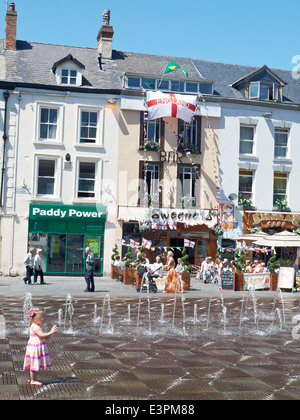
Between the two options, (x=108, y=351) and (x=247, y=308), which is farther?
(x=247, y=308)

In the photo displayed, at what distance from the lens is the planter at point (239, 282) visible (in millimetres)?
25703

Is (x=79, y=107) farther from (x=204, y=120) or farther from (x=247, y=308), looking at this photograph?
(x=247, y=308)

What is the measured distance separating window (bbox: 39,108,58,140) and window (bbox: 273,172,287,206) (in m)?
13.7

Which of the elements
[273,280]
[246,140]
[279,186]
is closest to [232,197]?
→ [279,186]

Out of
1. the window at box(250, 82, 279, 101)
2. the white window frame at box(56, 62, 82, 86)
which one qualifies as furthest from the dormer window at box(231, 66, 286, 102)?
the white window frame at box(56, 62, 82, 86)

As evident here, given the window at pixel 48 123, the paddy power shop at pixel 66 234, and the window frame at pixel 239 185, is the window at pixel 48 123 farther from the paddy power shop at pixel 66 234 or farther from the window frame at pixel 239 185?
the window frame at pixel 239 185

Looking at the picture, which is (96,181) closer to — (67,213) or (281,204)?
(67,213)

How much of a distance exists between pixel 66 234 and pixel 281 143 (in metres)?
14.5

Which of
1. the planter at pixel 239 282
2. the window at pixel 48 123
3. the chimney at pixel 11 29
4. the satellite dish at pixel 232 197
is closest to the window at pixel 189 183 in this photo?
the satellite dish at pixel 232 197

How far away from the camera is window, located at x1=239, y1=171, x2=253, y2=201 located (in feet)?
112

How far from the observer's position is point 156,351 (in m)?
11.3

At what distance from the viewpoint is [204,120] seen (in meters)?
33.5
